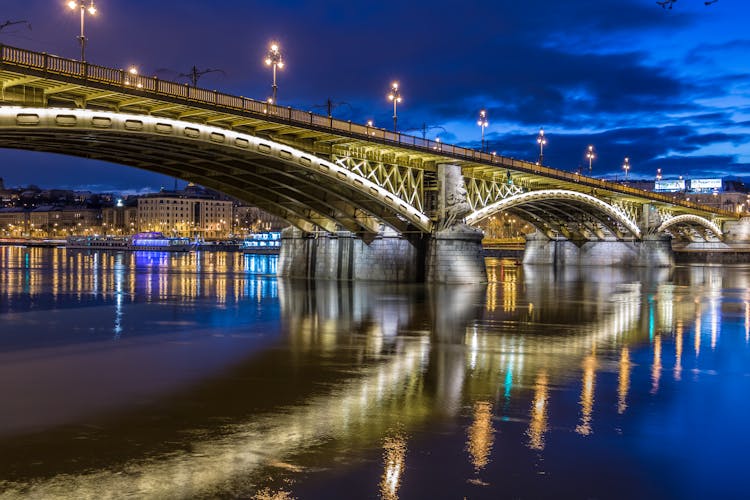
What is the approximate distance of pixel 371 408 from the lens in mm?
12828

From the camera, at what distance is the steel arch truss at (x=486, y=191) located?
57.5m

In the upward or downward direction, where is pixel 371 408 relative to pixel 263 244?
downward

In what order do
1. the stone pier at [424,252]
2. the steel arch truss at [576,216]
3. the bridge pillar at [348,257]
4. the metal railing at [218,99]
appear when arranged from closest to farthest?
the metal railing at [218,99] → the stone pier at [424,252] → the bridge pillar at [348,257] → the steel arch truss at [576,216]

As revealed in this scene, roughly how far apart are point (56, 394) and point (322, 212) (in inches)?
1524

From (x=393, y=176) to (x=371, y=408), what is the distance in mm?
37491

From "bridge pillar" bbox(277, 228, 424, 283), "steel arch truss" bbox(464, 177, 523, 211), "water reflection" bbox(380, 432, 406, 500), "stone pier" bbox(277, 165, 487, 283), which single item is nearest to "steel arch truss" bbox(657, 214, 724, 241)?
"steel arch truss" bbox(464, 177, 523, 211)

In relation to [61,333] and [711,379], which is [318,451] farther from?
[61,333]

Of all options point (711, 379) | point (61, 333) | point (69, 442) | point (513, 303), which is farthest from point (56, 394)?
point (513, 303)

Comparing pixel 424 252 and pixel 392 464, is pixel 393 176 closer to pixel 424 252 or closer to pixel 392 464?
pixel 424 252

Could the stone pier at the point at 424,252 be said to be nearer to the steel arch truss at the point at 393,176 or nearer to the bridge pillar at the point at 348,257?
the bridge pillar at the point at 348,257

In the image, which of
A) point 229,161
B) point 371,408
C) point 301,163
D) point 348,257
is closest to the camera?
point 371,408

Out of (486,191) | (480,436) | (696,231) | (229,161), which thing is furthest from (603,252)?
(480,436)

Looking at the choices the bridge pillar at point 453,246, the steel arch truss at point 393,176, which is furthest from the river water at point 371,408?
the bridge pillar at point 453,246

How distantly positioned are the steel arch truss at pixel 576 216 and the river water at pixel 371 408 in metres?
47.7
